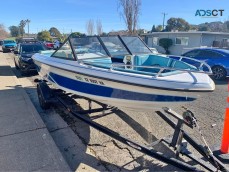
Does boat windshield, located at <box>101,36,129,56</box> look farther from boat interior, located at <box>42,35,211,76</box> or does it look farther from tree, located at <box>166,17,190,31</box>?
tree, located at <box>166,17,190,31</box>

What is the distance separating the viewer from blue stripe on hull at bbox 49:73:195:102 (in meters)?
3.22

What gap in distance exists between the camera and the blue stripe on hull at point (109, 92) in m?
3.22

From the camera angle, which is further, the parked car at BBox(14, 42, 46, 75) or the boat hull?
the parked car at BBox(14, 42, 46, 75)

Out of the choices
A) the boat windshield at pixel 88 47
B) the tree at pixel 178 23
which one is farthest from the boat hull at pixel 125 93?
the tree at pixel 178 23

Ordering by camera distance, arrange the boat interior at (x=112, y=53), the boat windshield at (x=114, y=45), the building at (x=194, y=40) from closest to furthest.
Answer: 1. the boat interior at (x=112, y=53)
2. the boat windshield at (x=114, y=45)
3. the building at (x=194, y=40)

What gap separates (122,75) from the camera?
11.1 ft

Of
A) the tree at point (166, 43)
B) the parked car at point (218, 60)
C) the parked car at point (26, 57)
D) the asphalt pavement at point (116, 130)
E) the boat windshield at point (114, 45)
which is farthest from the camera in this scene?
Result: the tree at point (166, 43)

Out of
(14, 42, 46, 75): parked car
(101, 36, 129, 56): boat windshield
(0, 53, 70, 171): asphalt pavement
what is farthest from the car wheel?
(14, 42, 46, 75): parked car

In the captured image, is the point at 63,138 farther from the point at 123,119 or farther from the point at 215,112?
the point at 215,112

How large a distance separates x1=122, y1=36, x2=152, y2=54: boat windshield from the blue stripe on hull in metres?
1.63

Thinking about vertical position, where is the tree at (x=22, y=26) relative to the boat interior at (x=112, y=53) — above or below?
above

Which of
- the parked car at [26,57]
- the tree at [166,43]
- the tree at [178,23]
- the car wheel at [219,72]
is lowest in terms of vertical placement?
the car wheel at [219,72]

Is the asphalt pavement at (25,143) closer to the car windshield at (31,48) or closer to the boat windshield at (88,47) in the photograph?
the boat windshield at (88,47)

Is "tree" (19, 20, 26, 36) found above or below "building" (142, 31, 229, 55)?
above
